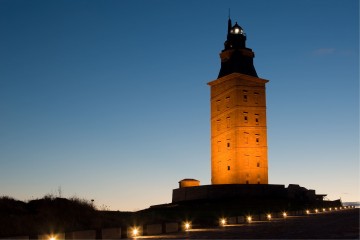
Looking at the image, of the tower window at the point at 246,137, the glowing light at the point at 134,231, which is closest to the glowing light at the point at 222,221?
the glowing light at the point at 134,231

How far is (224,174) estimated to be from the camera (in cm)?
7462

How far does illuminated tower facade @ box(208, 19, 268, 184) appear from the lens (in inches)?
2889

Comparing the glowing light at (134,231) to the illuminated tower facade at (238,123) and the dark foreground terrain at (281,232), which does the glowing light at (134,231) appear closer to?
the dark foreground terrain at (281,232)

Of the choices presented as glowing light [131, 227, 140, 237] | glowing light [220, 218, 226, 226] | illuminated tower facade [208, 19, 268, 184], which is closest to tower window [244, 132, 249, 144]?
illuminated tower facade [208, 19, 268, 184]

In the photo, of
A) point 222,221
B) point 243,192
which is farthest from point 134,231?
point 243,192

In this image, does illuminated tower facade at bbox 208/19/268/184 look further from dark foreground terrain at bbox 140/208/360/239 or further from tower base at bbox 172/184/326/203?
dark foreground terrain at bbox 140/208/360/239

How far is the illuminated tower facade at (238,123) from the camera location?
73.4 metres

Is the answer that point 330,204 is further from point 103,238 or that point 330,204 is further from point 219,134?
point 103,238

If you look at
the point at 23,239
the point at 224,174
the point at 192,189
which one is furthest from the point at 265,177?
the point at 23,239

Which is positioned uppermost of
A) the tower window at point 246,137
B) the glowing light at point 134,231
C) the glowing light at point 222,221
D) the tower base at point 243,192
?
the tower window at point 246,137

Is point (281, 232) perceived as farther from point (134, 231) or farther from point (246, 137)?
point (246, 137)

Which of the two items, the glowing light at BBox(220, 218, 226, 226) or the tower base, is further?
the tower base

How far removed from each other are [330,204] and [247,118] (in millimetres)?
17072

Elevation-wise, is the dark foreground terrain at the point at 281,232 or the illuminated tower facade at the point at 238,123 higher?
the illuminated tower facade at the point at 238,123
